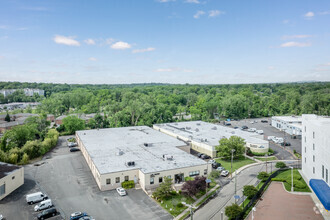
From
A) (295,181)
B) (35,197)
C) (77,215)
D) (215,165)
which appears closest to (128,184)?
(77,215)

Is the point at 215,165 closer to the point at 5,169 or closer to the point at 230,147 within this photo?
the point at 230,147

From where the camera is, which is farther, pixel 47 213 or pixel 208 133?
pixel 208 133

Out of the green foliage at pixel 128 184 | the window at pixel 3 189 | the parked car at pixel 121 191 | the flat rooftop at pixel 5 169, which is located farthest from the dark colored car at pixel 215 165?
the window at pixel 3 189

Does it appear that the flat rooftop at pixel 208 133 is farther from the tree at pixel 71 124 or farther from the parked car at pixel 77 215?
the parked car at pixel 77 215

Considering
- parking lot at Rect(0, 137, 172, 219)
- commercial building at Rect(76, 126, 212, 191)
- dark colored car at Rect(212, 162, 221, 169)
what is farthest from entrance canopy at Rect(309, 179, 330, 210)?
parking lot at Rect(0, 137, 172, 219)

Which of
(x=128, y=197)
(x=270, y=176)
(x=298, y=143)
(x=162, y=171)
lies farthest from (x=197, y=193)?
(x=298, y=143)

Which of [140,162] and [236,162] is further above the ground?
[140,162]

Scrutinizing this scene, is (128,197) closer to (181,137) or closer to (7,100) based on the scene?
(181,137)
